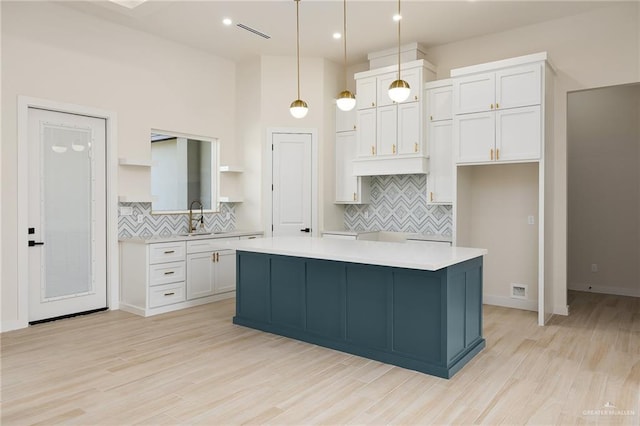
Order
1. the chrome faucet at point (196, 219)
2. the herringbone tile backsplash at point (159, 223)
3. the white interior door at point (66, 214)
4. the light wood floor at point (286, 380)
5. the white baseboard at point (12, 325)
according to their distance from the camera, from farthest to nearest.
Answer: the chrome faucet at point (196, 219) < the herringbone tile backsplash at point (159, 223) < the white interior door at point (66, 214) < the white baseboard at point (12, 325) < the light wood floor at point (286, 380)

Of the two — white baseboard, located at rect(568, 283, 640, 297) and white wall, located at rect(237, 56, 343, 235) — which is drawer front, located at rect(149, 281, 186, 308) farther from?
white baseboard, located at rect(568, 283, 640, 297)

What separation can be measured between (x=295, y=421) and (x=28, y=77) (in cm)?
431

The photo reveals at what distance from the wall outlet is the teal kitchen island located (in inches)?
72.4

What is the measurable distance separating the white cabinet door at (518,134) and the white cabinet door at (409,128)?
105 cm

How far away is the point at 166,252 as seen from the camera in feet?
17.2

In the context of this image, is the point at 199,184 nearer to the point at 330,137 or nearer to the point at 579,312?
the point at 330,137

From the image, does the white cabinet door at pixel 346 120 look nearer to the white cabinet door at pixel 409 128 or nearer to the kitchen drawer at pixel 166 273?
the white cabinet door at pixel 409 128

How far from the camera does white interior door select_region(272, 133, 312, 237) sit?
6398mm

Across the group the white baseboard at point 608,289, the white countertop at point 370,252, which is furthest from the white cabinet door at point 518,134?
the white baseboard at point 608,289

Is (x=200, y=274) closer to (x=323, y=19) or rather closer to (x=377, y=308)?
(x=377, y=308)

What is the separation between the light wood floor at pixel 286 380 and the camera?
271 cm

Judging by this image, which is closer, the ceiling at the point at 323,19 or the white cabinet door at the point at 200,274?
the ceiling at the point at 323,19

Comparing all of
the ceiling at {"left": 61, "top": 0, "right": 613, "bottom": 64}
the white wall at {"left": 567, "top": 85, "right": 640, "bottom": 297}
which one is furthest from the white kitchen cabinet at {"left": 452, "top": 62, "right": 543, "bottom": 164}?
the white wall at {"left": 567, "top": 85, "right": 640, "bottom": 297}

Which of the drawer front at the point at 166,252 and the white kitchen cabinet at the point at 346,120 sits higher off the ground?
the white kitchen cabinet at the point at 346,120
